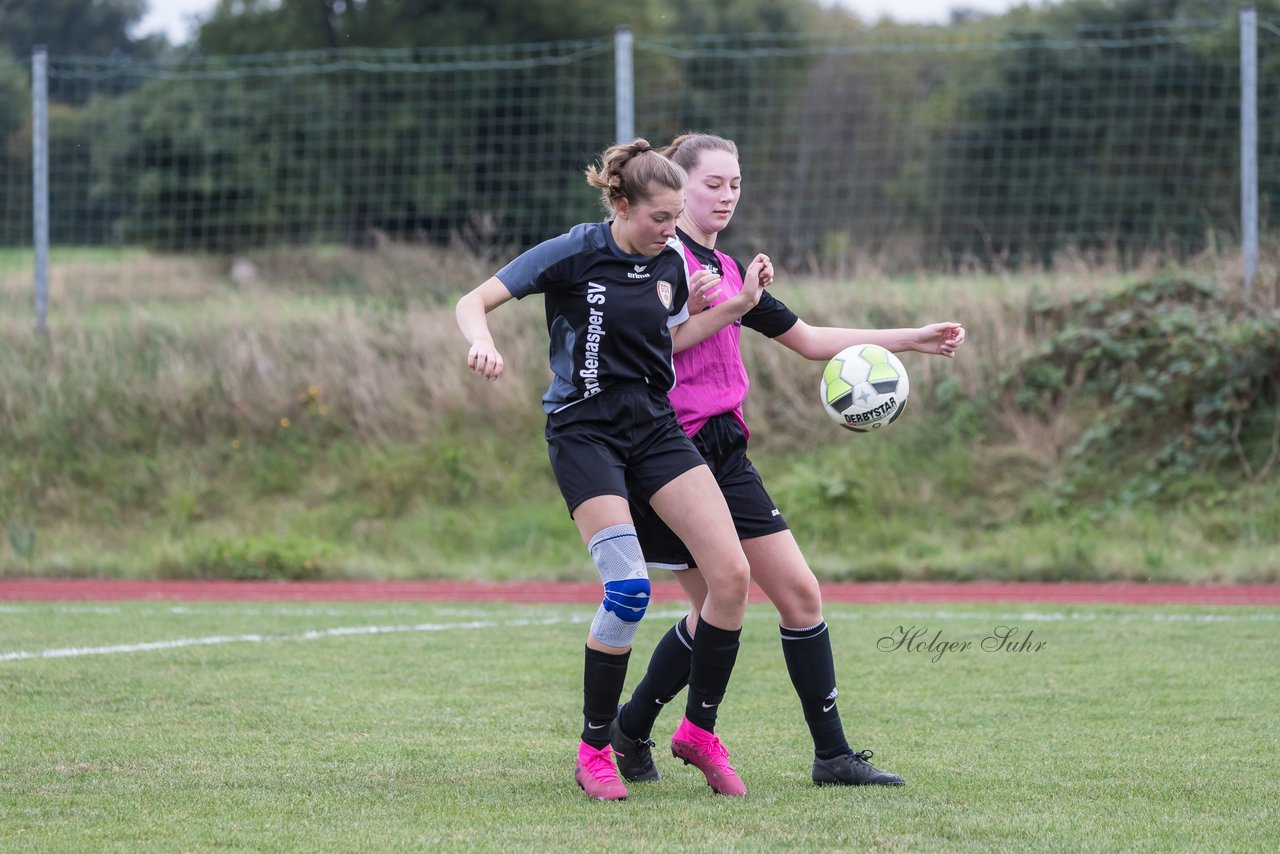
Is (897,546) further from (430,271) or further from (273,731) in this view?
(273,731)

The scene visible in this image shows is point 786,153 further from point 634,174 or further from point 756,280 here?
point 634,174

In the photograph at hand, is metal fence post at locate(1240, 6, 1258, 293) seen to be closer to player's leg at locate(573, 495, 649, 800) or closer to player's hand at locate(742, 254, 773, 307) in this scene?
player's hand at locate(742, 254, 773, 307)

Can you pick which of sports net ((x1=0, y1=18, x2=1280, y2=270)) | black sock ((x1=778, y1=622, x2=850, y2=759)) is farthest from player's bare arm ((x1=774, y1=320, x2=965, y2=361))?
sports net ((x1=0, y1=18, x2=1280, y2=270))

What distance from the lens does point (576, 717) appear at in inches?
208

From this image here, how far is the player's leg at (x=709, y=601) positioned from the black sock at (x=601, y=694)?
25 centimetres

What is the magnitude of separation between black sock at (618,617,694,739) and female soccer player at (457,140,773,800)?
0.17 metres

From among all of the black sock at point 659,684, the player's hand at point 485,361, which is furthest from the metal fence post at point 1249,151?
the player's hand at point 485,361

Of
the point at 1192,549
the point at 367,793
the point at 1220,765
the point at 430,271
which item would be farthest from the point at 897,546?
the point at 367,793

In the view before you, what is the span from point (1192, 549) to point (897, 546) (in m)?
1.97

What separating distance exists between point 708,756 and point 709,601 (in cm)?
44

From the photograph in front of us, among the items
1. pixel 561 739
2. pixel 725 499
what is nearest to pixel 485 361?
pixel 725 499

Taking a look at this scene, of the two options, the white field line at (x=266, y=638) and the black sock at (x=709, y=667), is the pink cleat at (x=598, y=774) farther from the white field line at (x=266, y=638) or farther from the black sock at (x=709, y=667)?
the white field line at (x=266, y=638)

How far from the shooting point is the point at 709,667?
4312mm

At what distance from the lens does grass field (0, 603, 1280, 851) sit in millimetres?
3559
